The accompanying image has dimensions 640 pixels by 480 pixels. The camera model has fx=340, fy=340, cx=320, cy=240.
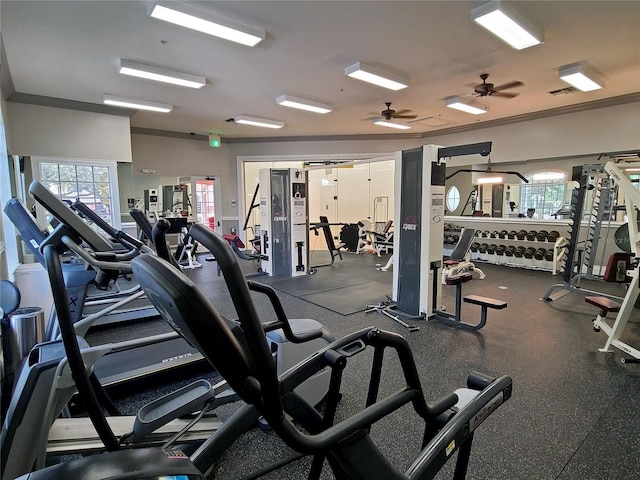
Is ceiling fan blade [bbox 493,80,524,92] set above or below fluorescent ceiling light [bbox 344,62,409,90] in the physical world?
above

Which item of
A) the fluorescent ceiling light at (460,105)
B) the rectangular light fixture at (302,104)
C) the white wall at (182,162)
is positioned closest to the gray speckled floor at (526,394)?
the rectangular light fixture at (302,104)

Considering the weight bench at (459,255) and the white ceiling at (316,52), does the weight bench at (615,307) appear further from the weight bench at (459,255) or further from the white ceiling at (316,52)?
the white ceiling at (316,52)

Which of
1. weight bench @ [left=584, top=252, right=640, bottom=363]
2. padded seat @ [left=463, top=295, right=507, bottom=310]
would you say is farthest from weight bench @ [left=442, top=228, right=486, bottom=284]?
weight bench @ [left=584, top=252, right=640, bottom=363]

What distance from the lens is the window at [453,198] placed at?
32.8ft

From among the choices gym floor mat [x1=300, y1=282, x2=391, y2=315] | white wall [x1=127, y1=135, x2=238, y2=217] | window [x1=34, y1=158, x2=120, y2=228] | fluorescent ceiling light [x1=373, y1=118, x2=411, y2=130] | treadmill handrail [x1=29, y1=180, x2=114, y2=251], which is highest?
fluorescent ceiling light [x1=373, y1=118, x2=411, y2=130]

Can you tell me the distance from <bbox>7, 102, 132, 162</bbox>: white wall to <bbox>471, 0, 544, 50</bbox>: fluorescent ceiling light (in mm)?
6117

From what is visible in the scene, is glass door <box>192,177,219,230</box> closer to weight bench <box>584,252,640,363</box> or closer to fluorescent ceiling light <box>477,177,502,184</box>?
fluorescent ceiling light <box>477,177,502,184</box>

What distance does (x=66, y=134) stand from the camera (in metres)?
5.84

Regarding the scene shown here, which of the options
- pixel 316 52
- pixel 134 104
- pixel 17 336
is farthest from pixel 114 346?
pixel 134 104

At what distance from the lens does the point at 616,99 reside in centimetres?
607

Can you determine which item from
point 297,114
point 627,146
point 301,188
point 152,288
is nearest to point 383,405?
point 152,288

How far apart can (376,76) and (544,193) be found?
5563 mm

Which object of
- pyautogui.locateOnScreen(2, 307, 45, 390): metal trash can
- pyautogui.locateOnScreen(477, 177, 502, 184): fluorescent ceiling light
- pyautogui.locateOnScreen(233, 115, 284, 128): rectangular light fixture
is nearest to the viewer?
pyautogui.locateOnScreen(2, 307, 45, 390): metal trash can

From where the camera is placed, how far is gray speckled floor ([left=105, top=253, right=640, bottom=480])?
184cm
